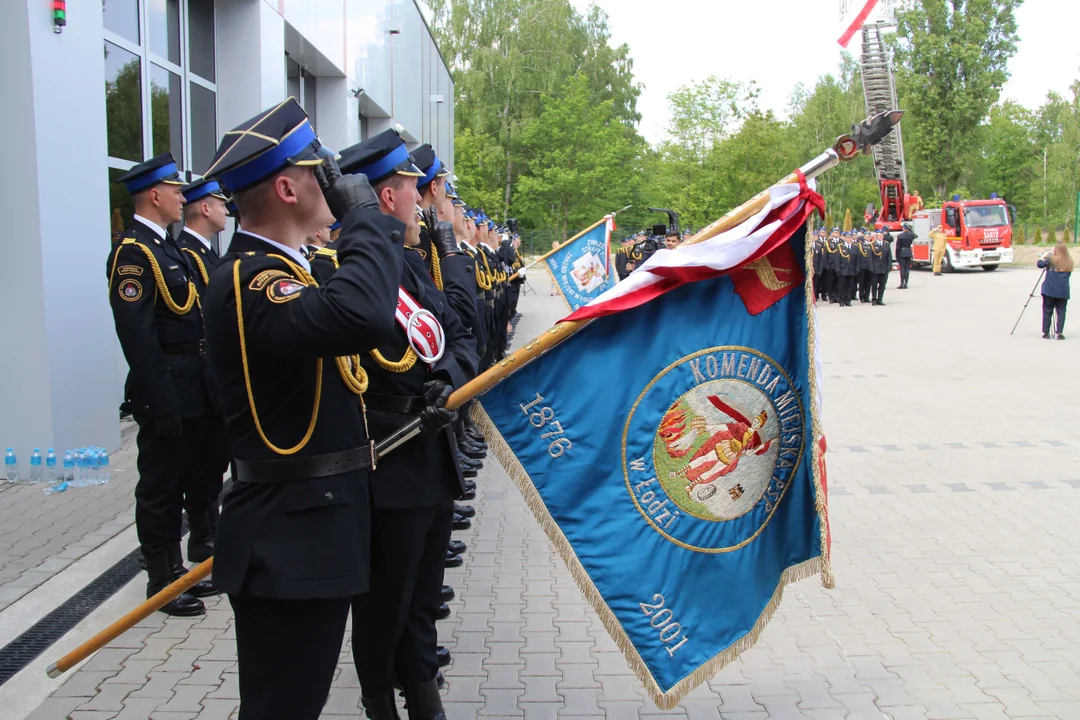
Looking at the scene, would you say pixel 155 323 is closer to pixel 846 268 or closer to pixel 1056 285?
pixel 1056 285

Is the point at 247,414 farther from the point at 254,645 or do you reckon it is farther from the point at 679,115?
the point at 679,115

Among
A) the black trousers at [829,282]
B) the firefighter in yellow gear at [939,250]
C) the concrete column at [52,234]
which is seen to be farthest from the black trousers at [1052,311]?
the firefighter in yellow gear at [939,250]

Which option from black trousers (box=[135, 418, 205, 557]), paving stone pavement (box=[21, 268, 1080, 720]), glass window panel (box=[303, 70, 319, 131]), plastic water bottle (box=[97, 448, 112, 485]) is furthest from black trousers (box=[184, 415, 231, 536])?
glass window panel (box=[303, 70, 319, 131])

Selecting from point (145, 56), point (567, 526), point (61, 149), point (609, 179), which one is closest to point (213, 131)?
point (145, 56)

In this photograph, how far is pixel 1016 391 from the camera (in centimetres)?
1179

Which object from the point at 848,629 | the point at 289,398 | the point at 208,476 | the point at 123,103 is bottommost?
the point at 848,629

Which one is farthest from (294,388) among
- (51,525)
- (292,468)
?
(51,525)

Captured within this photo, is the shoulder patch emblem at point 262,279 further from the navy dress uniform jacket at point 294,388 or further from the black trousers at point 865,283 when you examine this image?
the black trousers at point 865,283

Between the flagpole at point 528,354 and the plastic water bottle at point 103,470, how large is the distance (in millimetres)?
4114

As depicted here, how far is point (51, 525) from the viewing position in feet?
19.8

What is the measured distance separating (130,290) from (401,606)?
8.12ft

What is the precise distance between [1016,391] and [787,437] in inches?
381

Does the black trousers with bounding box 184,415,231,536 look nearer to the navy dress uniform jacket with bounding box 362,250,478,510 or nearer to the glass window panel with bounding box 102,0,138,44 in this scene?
the navy dress uniform jacket with bounding box 362,250,478,510

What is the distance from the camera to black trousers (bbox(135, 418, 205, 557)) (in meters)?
4.71
